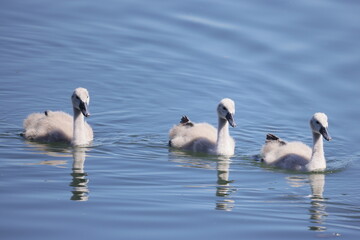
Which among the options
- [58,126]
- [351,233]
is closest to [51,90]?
Result: [58,126]

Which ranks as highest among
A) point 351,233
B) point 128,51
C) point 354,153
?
point 128,51

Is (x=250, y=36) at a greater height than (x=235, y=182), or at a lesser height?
greater

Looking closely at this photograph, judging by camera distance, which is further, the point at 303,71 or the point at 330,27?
the point at 330,27

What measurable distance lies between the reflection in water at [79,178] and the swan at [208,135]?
198 centimetres

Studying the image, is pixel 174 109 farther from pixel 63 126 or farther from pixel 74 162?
pixel 74 162

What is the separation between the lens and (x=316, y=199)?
42.7 ft

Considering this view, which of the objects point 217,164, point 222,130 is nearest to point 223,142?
point 222,130

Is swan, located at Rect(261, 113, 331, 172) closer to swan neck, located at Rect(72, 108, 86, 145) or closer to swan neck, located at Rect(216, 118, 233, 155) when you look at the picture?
swan neck, located at Rect(216, 118, 233, 155)

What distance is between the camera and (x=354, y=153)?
648 inches

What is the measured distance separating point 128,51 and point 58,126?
682 centimetres

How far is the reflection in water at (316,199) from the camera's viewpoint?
11.4 meters

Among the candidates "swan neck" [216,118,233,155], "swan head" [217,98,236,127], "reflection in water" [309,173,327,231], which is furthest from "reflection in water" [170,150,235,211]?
"reflection in water" [309,173,327,231]

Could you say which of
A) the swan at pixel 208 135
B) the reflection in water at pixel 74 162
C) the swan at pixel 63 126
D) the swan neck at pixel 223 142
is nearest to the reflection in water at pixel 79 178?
the reflection in water at pixel 74 162

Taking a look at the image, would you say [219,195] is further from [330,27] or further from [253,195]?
[330,27]
